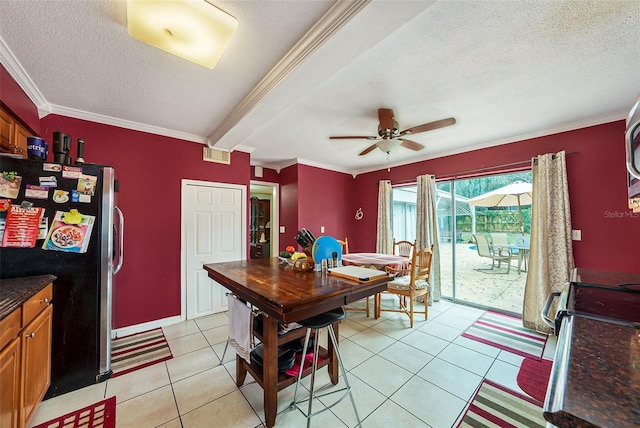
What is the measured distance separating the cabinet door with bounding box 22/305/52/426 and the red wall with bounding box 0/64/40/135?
5.15 feet

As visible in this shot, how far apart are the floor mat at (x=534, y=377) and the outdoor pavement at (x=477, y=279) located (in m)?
1.52

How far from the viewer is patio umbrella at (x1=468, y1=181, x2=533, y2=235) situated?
3.43m

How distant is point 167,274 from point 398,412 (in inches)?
116

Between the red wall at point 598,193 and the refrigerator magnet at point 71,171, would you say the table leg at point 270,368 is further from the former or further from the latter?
the red wall at point 598,193

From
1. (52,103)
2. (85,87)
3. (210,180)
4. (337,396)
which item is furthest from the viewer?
(210,180)

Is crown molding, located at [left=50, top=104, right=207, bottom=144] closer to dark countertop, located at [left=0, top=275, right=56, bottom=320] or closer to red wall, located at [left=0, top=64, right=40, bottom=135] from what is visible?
red wall, located at [left=0, top=64, right=40, bottom=135]

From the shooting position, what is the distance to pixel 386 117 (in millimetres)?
2498

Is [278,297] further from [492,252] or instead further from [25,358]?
[492,252]

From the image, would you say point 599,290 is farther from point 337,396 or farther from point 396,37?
point 396,37

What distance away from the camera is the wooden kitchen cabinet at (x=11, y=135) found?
5.78ft

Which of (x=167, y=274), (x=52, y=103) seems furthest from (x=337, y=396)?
(x=52, y=103)

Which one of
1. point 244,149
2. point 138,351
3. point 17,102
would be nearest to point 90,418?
point 138,351

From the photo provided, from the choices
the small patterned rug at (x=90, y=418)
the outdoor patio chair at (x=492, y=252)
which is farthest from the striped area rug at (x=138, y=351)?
the outdoor patio chair at (x=492, y=252)

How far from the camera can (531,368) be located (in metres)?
2.19
